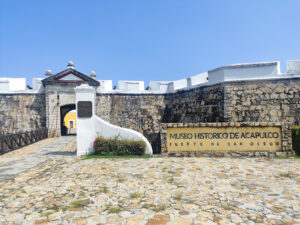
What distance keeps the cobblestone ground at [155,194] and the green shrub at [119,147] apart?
1.45m

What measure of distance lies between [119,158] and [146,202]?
3.35 m

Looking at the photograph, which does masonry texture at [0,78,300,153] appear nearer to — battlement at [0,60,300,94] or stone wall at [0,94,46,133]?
stone wall at [0,94,46,133]

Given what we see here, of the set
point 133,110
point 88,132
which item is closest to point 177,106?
point 133,110

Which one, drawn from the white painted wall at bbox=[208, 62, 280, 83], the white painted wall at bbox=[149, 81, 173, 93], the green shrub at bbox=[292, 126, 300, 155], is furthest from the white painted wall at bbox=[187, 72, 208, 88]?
the green shrub at bbox=[292, 126, 300, 155]

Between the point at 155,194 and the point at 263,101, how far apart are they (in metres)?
8.89

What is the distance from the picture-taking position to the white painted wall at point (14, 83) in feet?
46.3

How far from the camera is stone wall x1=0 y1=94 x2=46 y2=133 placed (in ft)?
46.4

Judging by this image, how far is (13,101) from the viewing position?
1425 cm

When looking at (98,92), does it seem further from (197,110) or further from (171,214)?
(171,214)

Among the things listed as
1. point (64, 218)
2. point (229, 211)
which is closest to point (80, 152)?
point (64, 218)

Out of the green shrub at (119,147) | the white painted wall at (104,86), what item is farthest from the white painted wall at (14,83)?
the green shrub at (119,147)

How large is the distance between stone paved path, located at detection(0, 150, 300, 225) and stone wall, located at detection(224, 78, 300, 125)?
490cm

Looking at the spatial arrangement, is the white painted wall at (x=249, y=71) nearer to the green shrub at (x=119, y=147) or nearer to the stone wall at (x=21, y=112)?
the green shrub at (x=119, y=147)

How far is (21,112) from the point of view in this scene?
47.1ft
